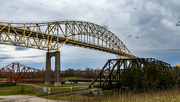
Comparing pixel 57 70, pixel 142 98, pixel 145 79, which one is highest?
pixel 57 70

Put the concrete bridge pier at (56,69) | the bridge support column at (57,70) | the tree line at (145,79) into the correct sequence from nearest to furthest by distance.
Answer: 1. the tree line at (145,79)
2. the bridge support column at (57,70)
3. the concrete bridge pier at (56,69)

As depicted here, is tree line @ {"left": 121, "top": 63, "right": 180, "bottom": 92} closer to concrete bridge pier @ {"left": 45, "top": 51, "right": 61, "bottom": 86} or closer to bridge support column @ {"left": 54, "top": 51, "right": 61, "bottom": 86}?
bridge support column @ {"left": 54, "top": 51, "right": 61, "bottom": 86}

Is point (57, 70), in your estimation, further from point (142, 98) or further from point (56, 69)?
point (142, 98)

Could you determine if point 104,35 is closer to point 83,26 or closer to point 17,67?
point 83,26

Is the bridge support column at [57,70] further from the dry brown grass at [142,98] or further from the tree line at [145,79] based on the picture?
the dry brown grass at [142,98]

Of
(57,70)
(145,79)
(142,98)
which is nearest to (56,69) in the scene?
(57,70)

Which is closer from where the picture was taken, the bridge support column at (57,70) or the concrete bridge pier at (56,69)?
the bridge support column at (57,70)

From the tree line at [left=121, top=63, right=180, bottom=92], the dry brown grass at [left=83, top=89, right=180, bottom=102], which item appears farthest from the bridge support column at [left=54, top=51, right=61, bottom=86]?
the dry brown grass at [left=83, top=89, right=180, bottom=102]

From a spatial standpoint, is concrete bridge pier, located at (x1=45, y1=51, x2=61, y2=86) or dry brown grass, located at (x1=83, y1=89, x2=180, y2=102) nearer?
dry brown grass, located at (x1=83, y1=89, x2=180, y2=102)

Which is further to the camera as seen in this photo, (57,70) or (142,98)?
(57,70)

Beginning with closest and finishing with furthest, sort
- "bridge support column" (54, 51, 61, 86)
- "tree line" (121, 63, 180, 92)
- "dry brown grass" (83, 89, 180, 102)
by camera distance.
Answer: "dry brown grass" (83, 89, 180, 102) < "tree line" (121, 63, 180, 92) < "bridge support column" (54, 51, 61, 86)

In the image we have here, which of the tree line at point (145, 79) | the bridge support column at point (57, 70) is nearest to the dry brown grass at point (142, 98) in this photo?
the tree line at point (145, 79)

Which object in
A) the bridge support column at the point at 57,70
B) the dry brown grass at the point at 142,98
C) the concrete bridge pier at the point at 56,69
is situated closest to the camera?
the dry brown grass at the point at 142,98

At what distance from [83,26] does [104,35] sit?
26.7 m
